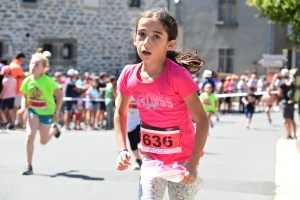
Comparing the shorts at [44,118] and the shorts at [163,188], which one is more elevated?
the shorts at [163,188]

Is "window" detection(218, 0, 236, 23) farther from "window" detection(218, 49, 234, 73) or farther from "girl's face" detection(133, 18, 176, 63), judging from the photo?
"girl's face" detection(133, 18, 176, 63)

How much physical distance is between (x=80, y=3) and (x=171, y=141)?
27095 millimetres

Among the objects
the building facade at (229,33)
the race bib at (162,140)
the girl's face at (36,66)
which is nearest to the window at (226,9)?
the building facade at (229,33)

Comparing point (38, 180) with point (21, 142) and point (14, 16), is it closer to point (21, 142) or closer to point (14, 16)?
point (21, 142)

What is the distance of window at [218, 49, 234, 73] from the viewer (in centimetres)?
4291

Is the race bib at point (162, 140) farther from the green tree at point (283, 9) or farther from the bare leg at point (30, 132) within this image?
the green tree at point (283, 9)

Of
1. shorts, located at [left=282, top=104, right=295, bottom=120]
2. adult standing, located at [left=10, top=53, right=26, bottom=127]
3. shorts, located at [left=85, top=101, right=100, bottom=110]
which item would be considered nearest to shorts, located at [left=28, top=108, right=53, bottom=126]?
adult standing, located at [left=10, top=53, right=26, bottom=127]

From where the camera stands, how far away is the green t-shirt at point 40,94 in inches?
411

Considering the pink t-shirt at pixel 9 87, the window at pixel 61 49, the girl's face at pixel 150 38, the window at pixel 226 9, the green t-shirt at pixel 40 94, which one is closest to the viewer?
the girl's face at pixel 150 38

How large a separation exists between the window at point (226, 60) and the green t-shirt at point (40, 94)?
32954 mm

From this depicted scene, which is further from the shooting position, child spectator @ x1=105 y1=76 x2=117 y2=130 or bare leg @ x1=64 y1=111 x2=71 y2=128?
child spectator @ x1=105 y1=76 x2=117 y2=130

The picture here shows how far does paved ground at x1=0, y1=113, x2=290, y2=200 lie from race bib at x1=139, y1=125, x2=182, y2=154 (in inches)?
132

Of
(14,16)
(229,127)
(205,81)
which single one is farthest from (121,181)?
(14,16)

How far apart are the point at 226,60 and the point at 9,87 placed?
1033 inches
